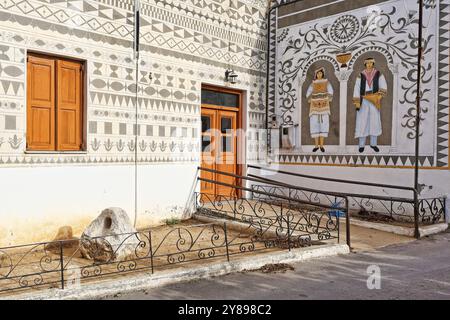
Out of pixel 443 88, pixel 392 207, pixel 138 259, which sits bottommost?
pixel 138 259

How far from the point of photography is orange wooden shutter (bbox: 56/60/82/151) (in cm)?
784

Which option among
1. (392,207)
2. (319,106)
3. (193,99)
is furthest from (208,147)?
(392,207)

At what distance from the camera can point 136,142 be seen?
8836 millimetres

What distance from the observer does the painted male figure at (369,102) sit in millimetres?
10016

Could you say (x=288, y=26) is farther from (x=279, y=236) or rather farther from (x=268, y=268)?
(x=268, y=268)

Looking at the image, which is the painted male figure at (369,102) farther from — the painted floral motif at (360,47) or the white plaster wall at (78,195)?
the white plaster wall at (78,195)

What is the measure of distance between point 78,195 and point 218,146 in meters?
3.79

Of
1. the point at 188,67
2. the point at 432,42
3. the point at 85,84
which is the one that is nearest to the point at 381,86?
the point at 432,42

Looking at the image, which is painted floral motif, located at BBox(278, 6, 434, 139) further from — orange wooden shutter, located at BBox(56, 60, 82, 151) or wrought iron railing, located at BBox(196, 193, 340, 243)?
orange wooden shutter, located at BBox(56, 60, 82, 151)

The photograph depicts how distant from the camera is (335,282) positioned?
Result: 559cm

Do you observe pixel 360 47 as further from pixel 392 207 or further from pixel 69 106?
pixel 69 106

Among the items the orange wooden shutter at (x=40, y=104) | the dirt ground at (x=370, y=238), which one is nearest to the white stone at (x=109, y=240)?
the orange wooden shutter at (x=40, y=104)

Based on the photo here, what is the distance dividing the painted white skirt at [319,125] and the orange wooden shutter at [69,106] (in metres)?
5.53

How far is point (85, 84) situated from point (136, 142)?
1432 millimetres
